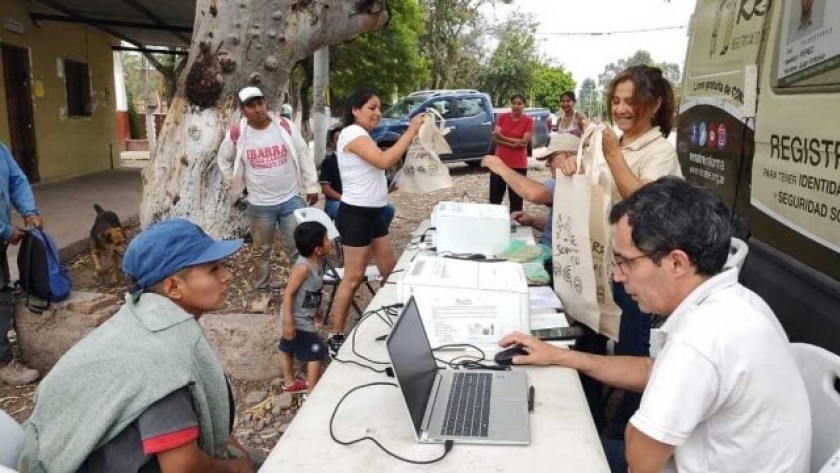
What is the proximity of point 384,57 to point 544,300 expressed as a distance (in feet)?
53.9

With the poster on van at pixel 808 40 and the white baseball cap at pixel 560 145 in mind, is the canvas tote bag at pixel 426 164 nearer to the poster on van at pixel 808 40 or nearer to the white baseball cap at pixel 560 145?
the white baseball cap at pixel 560 145

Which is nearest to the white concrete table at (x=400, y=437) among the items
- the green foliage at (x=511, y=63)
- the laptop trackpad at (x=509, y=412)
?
the laptop trackpad at (x=509, y=412)

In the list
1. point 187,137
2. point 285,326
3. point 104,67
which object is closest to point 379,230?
point 285,326

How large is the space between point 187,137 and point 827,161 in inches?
188

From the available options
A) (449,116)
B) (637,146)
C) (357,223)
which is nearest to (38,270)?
(357,223)

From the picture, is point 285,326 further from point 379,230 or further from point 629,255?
point 629,255

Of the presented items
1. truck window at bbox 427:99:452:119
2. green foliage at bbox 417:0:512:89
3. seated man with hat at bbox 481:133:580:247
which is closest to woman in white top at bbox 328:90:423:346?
seated man with hat at bbox 481:133:580:247

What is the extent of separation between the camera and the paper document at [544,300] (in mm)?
2492

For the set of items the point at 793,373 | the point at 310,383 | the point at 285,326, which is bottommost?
the point at 310,383

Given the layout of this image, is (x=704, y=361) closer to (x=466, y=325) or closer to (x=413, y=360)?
(x=413, y=360)

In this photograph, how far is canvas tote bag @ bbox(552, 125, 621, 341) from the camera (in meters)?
2.37

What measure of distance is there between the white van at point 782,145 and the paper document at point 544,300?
87cm

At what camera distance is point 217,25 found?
5273 millimetres

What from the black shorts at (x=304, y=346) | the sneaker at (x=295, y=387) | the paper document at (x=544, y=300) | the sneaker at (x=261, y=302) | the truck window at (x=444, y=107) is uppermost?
the truck window at (x=444, y=107)
